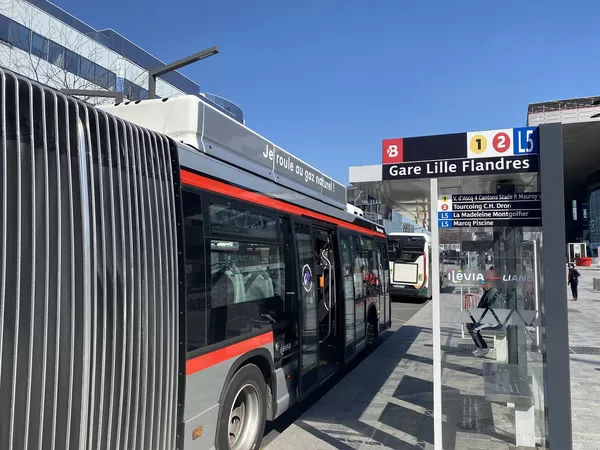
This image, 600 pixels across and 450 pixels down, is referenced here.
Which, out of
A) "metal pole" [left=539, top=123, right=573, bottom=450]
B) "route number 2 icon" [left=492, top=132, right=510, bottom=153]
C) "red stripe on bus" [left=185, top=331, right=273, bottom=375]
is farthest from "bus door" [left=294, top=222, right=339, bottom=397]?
"metal pole" [left=539, top=123, right=573, bottom=450]

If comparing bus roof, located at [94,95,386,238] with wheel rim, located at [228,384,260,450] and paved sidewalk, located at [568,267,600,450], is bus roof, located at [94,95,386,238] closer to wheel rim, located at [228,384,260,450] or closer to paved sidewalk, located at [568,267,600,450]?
wheel rim, located at [228,384,260,450]

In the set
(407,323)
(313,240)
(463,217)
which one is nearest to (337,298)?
(313,240)

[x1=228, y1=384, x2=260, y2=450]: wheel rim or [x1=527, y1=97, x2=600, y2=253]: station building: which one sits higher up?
[x1=527, y1=97, x2=600, y2=253]: station building

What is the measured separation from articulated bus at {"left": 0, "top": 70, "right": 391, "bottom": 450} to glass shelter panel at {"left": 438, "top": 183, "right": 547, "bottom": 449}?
5.70ft

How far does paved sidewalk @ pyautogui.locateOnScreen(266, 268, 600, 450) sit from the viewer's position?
4766 mm

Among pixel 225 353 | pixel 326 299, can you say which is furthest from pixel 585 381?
pixel 225 353

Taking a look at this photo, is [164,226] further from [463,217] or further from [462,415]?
[462,415]

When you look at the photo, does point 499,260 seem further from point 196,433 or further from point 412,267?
point 412,267

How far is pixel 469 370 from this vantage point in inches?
258

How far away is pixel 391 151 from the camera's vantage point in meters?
4.51

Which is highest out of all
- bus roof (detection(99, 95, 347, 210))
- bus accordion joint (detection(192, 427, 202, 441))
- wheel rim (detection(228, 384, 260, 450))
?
bus roof (detection(99, 95, 347, 210))

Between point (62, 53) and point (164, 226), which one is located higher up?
point (62, 53)

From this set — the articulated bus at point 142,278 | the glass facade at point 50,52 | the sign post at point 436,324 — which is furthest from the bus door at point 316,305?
the glass facade at point 50,52

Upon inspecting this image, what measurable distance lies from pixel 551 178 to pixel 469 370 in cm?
374
